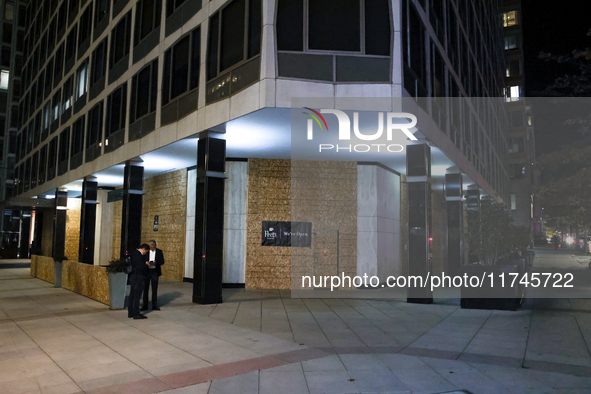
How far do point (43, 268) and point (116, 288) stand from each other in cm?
1132

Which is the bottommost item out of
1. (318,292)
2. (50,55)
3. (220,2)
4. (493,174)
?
(318,292)

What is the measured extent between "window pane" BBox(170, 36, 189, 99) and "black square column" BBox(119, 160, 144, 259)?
4.96 m

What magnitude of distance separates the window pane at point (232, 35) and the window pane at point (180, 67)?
2.33 m

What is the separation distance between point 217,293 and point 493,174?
96.4ft

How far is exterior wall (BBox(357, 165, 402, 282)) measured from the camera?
1797 cm

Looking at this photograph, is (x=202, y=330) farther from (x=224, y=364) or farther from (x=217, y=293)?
(x=217, y=293)

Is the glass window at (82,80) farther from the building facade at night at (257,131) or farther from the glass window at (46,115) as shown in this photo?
the glass window at (46,115)

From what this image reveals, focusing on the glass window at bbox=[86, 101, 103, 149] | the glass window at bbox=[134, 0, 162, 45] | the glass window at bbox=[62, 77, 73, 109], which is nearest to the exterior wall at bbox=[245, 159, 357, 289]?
the glass window at bbox=[134, 0, 162, 45]

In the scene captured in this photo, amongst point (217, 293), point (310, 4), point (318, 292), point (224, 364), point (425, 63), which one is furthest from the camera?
point (318, 292)

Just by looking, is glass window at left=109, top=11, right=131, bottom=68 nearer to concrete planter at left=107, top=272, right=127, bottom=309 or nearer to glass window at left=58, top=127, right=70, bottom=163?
glass window at left=58, top=127, right=70, bottom=163

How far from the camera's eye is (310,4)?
12750mm

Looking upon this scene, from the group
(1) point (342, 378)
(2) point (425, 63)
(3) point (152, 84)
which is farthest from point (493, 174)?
(1) point (342, 378)

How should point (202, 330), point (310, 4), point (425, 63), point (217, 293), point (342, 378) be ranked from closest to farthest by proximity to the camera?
point (342, 378) → point (202, 330) → point (310, 4) → point (217, 293) → point (425, 63)

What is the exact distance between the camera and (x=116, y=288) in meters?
12.7
